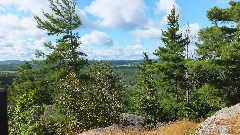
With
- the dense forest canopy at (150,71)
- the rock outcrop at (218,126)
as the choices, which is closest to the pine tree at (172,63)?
the dense forest canopy at (150,71)

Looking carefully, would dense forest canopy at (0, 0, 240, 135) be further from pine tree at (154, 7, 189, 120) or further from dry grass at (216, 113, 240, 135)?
dry grass at (216, 113, 240, 135)

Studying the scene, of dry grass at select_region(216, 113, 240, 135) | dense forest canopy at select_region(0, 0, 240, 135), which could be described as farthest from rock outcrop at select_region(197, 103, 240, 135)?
dense forest canopy at select_region(0, 0, 240, 135)

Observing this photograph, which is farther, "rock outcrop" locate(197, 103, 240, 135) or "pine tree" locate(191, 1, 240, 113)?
"pine tree" locate(191, 1, 240, 113)

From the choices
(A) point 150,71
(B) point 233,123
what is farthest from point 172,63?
(B) point 233,123

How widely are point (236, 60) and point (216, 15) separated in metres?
4.31

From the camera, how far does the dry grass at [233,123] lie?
15.5m

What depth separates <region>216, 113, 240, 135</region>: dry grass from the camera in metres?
15.5

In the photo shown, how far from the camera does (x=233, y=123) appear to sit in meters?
16.9

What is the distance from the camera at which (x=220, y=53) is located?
27.6 meters

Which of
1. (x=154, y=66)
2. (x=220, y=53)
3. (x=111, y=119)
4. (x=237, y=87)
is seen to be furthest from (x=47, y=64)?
(x=237, y=87)

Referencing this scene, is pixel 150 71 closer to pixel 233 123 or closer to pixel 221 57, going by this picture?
pixel 221 57

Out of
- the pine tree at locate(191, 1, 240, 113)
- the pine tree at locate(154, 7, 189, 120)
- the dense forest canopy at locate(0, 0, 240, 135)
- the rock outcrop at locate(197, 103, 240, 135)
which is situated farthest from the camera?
the pine tree at locate(154, 7, 189, 120)

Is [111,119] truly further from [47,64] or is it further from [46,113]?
[47,64]

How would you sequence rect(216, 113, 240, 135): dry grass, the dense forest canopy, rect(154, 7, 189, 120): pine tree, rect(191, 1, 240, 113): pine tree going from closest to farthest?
rect(216, 113, 240, 135): dry grass → the dense forest canopy → rect(191, 1, 240, 113): pine tree → rect(154, 7, 189, 120): pine tree
